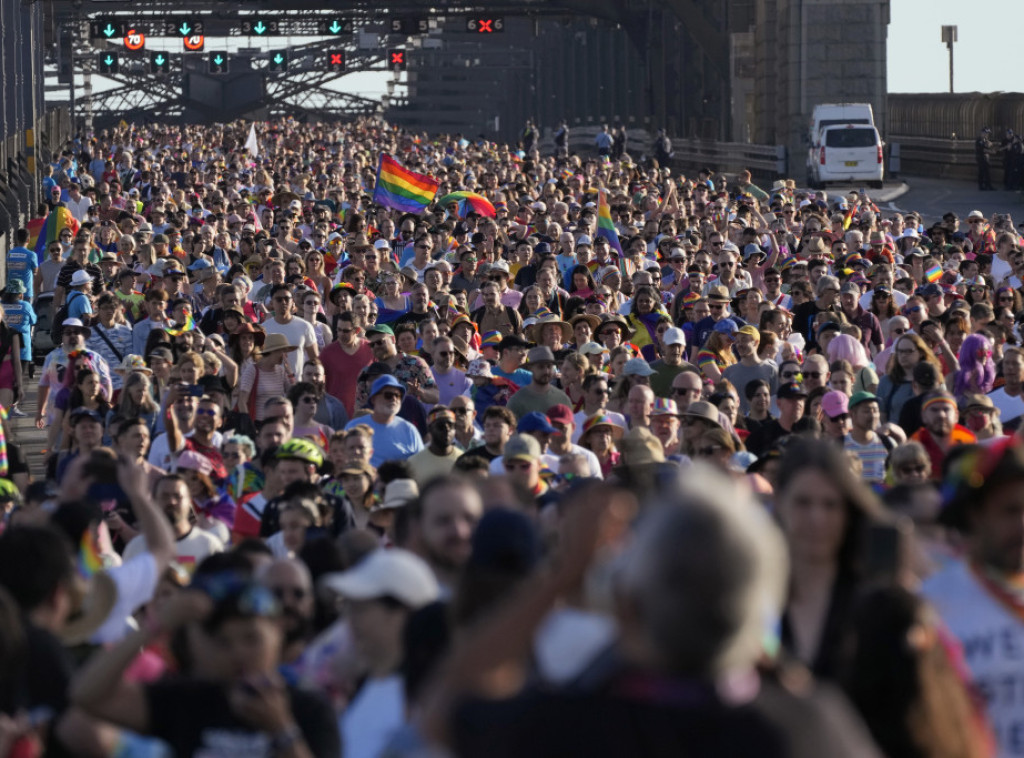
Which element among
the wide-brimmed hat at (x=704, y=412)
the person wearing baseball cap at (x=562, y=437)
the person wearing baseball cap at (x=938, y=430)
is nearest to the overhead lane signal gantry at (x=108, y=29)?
the person wearing baseball cap at (x=562, y=437)

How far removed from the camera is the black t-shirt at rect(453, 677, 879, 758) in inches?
120

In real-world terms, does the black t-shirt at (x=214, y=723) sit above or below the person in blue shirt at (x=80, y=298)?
above

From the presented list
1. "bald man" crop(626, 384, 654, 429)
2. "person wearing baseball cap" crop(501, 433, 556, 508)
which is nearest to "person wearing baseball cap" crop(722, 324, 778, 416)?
"bald man" crop(626, 384, 654, 429)

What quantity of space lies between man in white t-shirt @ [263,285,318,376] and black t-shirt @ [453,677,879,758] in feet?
39.7

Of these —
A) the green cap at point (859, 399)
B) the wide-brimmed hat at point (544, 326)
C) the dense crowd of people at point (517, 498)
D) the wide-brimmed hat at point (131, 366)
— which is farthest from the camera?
the wide-brimmed hat at point (544, 326)

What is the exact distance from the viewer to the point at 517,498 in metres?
6.07

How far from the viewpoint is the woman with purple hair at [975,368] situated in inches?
550

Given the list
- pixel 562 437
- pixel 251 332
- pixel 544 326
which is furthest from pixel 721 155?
pixel 562 437

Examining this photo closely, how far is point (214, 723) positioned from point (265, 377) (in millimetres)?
9923

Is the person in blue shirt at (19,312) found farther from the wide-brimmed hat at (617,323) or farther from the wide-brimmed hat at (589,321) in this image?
the wide-brimmed hat at (617,323)

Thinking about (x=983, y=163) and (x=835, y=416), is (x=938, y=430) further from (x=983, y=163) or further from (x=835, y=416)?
(x=983, y=163)

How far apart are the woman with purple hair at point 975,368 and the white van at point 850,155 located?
37.1 m

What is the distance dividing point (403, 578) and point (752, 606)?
6.63 ft

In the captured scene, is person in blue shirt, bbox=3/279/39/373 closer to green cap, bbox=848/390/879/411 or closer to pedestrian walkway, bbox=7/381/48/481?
pedestrian walkway, bbox=7/381/48/481
